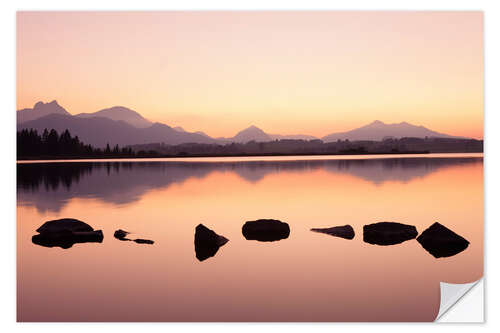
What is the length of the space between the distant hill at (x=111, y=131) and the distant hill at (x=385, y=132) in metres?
1.46

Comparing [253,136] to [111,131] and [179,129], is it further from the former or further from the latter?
[111,131]

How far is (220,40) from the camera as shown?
12.2ft

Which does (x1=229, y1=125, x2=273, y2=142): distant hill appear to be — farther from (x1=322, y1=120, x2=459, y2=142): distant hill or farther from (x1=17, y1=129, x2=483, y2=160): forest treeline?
(x1=322, y1=120, x2=459, y2=142): distant hill

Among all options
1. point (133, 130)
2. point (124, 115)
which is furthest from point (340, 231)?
point (124, 115)

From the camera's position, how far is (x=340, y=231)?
3793mm

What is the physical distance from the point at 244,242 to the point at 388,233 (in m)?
1.27

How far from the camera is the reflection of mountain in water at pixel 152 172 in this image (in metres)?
3.61

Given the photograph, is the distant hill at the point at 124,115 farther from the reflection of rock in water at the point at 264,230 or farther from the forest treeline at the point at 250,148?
the reflection of rock in water at the point at 264,230

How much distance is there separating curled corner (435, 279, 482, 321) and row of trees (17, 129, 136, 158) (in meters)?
2.96

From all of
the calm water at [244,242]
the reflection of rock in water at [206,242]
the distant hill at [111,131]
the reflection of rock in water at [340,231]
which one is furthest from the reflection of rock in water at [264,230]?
the distant hill at [111,131]

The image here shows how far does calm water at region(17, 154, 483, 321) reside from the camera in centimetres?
351

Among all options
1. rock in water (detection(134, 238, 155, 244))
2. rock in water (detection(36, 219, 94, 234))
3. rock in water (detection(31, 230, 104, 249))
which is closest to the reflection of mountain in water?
rock in water (detection(36, 219, 94, 234))
